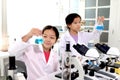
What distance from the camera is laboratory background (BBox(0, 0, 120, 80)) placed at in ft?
8.66

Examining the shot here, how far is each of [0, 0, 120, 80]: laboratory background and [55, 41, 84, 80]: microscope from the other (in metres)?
1.42

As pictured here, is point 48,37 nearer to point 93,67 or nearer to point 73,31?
point 93,67

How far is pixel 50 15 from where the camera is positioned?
131 inches

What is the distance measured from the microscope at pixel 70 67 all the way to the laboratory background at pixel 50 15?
1423 millimetres

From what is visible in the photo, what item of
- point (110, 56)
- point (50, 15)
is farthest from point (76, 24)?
point (50, 15)

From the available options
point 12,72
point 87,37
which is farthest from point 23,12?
point 12,72

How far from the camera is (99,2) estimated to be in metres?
3.01

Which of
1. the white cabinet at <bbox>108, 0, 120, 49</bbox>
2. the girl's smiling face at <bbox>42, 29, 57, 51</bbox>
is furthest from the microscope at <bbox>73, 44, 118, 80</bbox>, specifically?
the white cabinet at <bbox>108, 0, 120, 49</bbox>

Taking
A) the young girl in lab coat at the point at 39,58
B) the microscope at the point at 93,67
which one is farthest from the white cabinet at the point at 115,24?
the young girl in lab coat at the point at 39,58

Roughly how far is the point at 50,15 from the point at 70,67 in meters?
2.34

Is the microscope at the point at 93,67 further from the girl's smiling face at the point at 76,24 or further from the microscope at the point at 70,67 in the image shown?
the girl's smiling face at the point at 76,24

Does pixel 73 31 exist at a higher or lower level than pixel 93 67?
higher

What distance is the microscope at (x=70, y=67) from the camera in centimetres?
107

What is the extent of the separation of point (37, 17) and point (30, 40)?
187 cm
